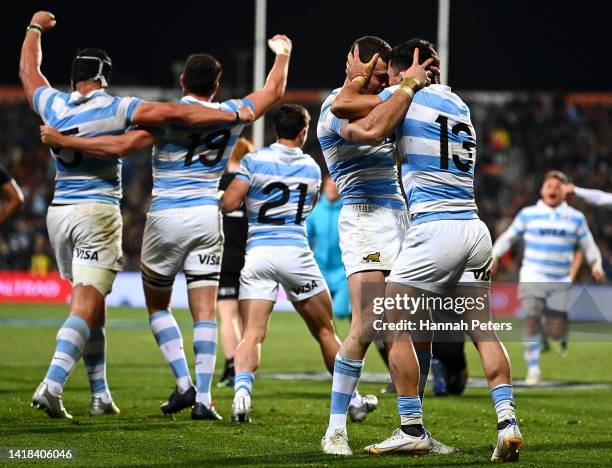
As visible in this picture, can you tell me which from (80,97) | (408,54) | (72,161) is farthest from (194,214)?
(408,54)

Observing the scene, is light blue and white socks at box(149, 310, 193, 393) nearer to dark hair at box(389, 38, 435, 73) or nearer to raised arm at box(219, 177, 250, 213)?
raised arm at box(219, 177, 250, 213)

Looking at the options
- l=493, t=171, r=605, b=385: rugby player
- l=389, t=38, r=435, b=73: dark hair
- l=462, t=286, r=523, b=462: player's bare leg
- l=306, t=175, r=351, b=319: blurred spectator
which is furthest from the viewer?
l=493, t=171, r=605, b=385: rugby player

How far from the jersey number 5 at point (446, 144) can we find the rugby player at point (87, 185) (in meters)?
2.03

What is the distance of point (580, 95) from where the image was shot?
119 feet

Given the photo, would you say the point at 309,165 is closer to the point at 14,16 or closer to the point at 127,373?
the point at 127,373

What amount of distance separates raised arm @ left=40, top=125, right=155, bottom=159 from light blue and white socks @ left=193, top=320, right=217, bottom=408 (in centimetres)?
141

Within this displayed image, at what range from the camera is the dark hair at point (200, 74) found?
7.76 metres

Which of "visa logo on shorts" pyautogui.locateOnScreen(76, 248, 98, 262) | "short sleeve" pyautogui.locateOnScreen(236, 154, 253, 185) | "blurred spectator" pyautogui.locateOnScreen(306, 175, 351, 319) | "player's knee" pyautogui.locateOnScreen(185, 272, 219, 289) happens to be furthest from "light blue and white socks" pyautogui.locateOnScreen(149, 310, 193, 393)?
"blurred spectator" pyautogui.locateOnScreen(306, 175, 351, 319)

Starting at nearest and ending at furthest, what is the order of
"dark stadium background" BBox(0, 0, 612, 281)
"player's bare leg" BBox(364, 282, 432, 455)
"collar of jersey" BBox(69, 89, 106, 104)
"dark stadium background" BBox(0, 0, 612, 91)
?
"player's bare leg" BBox(364, 282, 432, 455) → "collar of jersey" BBox(69, 89, 106, 104) → "dark stadium background" BBox(0, 0, 612, 281) → "dark stadium background" BBox(0, 0, 612, 91)

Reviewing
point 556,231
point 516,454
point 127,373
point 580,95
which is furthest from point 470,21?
point 516,454

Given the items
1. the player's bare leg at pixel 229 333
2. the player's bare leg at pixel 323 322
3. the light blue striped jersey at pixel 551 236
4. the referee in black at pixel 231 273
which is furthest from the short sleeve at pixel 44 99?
the light blue striped jersey at pixel 551 236

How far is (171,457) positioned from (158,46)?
31790mm

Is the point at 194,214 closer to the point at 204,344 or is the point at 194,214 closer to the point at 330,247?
the point at 204,344

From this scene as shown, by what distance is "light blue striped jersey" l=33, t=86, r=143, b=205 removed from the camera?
7.57 m
